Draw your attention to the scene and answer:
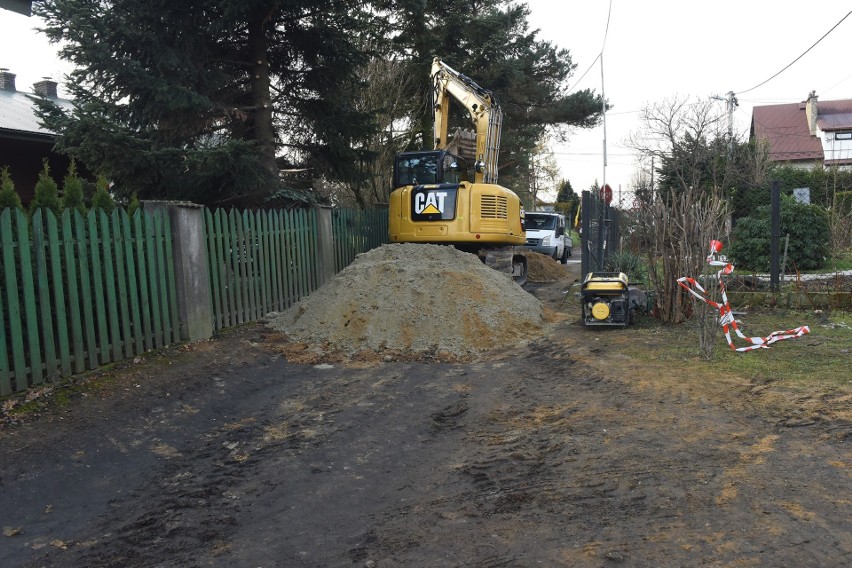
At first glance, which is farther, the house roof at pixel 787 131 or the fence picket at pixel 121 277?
the house roof at pixel 787 131

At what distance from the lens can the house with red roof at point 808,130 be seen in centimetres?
4481

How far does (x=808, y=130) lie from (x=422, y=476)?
53.4 metres

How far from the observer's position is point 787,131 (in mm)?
48125

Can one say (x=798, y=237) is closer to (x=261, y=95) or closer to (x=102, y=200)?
(x=261, y=95)

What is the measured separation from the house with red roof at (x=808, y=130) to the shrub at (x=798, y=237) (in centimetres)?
3333

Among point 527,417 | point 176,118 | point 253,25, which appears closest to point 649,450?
point 527,417

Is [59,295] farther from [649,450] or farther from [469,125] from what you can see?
[469,125]

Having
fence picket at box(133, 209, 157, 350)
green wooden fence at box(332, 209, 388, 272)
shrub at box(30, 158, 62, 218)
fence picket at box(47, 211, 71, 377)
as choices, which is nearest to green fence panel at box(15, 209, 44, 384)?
fence picket at box(47, 211, 71, 377)

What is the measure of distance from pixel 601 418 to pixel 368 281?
5264mm

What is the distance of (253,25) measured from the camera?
12.2 metres

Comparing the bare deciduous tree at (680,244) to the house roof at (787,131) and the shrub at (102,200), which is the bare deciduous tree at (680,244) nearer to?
the shrub at (102,200)

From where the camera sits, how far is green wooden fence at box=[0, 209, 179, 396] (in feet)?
18.9

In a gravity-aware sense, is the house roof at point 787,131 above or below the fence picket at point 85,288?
above

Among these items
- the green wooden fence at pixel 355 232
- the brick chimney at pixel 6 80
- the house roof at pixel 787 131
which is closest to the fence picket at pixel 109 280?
the green wooden fence at pixel 355 232
